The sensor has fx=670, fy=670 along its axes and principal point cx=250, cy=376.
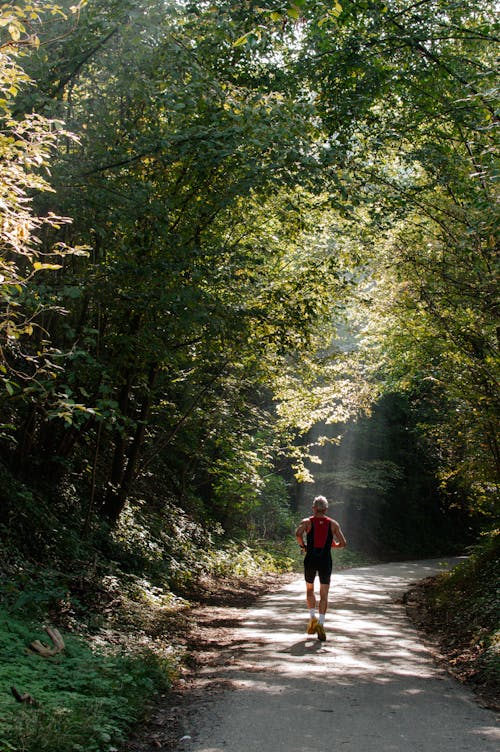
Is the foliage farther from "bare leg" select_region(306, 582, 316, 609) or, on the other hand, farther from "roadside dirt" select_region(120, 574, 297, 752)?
"bare leg" select_region(306, 582, 316, 609)

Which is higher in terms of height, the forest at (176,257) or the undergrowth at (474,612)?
the forest at (176,257)

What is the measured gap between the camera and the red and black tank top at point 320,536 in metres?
9.93

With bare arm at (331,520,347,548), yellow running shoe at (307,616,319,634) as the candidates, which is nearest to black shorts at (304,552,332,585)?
bare arm at (331,520,347,548)

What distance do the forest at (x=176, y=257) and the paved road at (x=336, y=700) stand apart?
2.54 feet

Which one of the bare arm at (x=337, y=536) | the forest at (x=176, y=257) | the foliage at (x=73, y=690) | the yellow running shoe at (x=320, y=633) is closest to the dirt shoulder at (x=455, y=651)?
the forest at (x=176, y=257)

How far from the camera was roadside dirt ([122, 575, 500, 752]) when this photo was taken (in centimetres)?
546

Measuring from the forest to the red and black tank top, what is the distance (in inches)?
93.7

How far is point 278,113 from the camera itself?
27.5ft

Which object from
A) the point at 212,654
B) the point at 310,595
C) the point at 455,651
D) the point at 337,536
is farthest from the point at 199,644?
the point at 455,651

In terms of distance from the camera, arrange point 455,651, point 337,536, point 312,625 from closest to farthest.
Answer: point 455,651, point 312,625, point 337,536

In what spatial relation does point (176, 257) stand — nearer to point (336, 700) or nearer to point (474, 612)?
point (336, 700)

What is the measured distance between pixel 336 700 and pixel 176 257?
592cm

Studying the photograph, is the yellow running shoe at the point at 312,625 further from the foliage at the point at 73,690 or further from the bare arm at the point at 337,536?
the foliage at the point at 73,690

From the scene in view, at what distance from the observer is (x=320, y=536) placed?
9.95 meters
